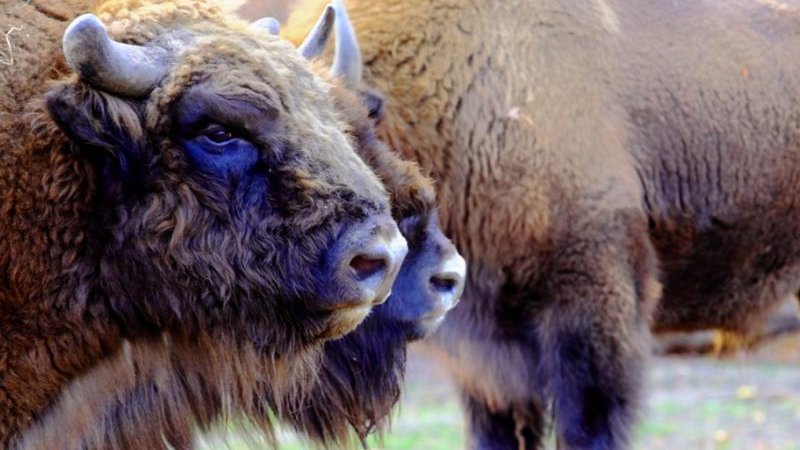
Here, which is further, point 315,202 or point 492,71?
point 492,71

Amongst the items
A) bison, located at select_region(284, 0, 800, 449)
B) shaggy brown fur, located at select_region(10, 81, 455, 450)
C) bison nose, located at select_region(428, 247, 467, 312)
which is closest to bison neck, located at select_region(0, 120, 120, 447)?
shaggy brown fur, located at select_region(10, 81, 455, 450)

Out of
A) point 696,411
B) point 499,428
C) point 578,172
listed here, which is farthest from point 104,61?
point 696,411

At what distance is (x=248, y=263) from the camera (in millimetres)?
3430

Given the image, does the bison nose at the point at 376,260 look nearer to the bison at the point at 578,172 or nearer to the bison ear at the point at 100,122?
the bison ear at the point at 100,122

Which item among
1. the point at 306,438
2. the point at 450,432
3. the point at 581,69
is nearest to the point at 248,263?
the point at 306,438

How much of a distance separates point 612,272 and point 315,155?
2498 mm

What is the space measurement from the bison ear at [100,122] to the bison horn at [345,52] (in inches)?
66.2

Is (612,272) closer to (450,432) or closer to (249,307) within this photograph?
(249,307)

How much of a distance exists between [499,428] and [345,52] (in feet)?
6.93

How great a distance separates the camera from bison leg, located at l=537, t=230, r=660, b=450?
5.61 m

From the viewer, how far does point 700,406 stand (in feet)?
33.8

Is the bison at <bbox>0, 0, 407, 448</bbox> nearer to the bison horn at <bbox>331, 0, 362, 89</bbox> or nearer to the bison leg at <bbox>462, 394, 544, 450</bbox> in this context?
the bison horn at <bbox>331, 0, 362, 89</bbox>

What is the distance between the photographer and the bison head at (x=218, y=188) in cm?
336

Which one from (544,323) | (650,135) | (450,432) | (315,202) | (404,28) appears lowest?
(450,432)
